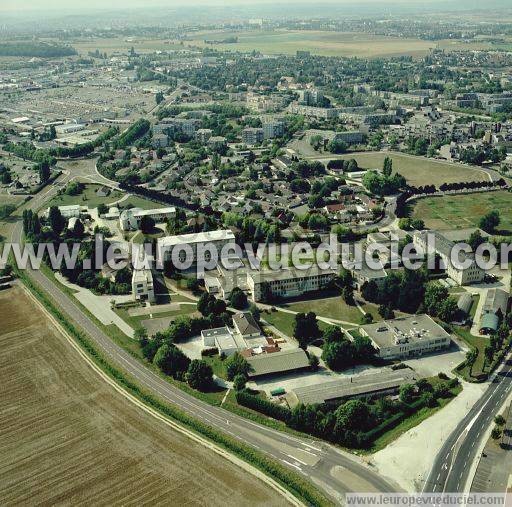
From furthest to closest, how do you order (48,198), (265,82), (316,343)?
(265,82) < (48,198) < (316,343)

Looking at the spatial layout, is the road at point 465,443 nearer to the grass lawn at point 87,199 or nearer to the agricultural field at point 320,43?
the grass lawn at point 87,199

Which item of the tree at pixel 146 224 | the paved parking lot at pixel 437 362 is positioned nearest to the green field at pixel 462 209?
the paved parking lot at pixel 437 362

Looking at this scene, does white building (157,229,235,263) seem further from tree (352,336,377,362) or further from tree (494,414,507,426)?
tree (494,414,507,426)

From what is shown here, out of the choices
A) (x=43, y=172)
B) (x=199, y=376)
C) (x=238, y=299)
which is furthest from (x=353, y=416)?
(x=43, y=172)

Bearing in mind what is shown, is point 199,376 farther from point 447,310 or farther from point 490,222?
point 490,222

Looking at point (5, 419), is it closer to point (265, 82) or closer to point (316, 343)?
point (316, 343)

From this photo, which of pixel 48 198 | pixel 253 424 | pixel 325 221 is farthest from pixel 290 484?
pixel 48 198
